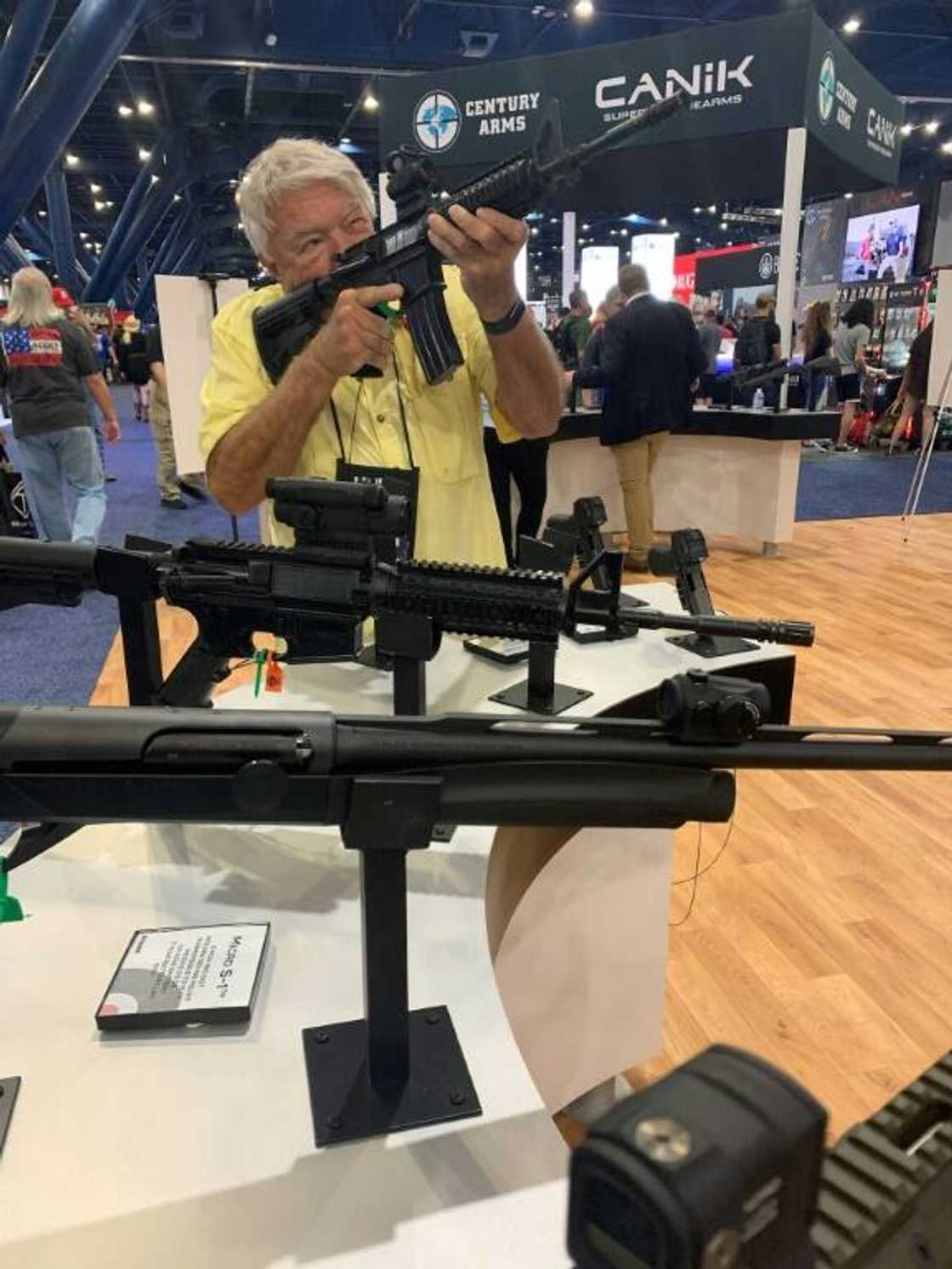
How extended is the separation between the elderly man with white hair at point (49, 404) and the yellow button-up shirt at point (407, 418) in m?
3.42

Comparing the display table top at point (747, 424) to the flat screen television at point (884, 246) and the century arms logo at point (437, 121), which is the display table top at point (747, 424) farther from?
the flat screen television at point (884, 246)

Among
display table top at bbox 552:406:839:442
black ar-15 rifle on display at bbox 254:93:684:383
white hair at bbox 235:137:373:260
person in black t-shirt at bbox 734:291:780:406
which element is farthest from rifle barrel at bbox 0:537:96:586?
person in black t-shirt at bbox 734:291:780:406

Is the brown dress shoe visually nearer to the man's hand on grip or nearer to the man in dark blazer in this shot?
the man in dark blazer

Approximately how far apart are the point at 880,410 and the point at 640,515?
712 cm

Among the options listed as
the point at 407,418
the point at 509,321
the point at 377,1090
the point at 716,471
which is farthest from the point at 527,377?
the point at 716,471

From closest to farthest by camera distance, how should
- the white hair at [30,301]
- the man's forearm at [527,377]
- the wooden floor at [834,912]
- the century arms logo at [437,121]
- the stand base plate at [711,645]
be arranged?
the man's forearm at [527,377] < the stand base plate at [711,645] < the wooden floor at [834,912] < the white hair at [30,301] < the century arms logo at [437,121]

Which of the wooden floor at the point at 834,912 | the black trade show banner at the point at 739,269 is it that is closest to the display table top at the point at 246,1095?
the wooden floor at the point at 834,912

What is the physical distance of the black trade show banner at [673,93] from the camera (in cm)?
497

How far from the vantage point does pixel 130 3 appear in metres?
6.98

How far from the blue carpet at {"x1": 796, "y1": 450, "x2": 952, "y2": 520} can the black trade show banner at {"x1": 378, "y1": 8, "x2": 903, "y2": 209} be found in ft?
7.70

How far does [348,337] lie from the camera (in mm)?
1366

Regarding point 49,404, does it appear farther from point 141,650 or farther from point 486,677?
point 141,650

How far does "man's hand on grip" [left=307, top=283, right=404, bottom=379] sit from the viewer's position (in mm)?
1363

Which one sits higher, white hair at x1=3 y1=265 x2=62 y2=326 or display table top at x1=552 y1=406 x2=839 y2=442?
white hair at x1=3 y1=265 x2=62 y2=326
